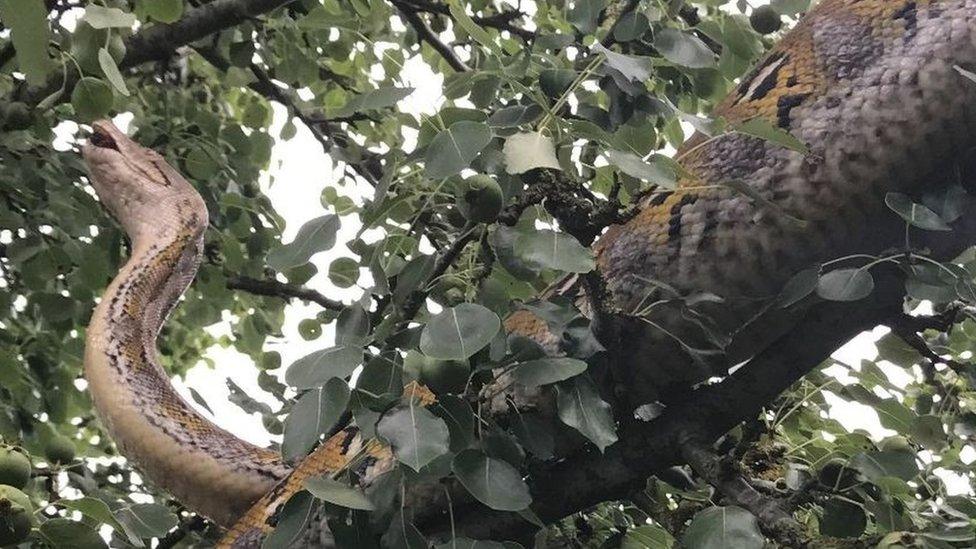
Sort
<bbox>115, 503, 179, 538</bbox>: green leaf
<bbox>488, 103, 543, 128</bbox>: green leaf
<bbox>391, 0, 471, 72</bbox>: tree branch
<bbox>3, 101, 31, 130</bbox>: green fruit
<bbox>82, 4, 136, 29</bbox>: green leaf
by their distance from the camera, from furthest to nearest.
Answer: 1. <bbox>391, 0, 471, 72</bbox>: tree branch
2. <bbox>3, 101, 31, 130</bbox>: green fruit
3. <bbox>82, 4, 136, 29</bbox>: green leaf
4. <bbox>115, 503, 179, 538</bbox>: green leaf
5. <bbox>488, 103, 543, 128</bbox>: green leaf

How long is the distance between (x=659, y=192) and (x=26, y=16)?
1.26 metres

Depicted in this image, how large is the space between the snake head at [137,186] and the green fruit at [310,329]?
0.47 meters

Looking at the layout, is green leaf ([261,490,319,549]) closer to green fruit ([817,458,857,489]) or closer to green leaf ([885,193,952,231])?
green fruit ([817,458,857,489])

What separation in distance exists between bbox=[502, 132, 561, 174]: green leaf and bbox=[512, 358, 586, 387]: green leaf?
267 millimetres

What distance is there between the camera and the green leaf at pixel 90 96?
1939 mm

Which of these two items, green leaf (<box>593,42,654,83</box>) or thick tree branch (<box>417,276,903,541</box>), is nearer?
green leaf (<box>593,42,654,83</box>)

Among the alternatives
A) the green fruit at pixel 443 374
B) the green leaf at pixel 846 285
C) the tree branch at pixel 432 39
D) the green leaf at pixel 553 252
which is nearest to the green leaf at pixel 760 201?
the green leaf at pixel 846 285

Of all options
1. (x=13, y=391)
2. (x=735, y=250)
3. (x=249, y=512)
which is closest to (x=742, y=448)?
(x=735, y=250)

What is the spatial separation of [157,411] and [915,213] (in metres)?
1.77

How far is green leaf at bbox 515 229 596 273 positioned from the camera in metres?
1.34

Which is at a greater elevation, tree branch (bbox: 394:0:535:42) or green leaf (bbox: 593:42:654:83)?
green leaf (bbox: 593:42:654:83)

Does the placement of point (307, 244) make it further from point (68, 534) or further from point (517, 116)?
point (68, 534)

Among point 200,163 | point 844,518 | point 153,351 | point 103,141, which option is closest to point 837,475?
point 844,518

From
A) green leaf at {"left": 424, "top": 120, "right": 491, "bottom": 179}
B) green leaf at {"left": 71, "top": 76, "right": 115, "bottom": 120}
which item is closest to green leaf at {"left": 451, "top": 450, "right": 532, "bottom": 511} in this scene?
green leaf at {"left": 424, "top": 120, "right": 491, "bottom": 179}
